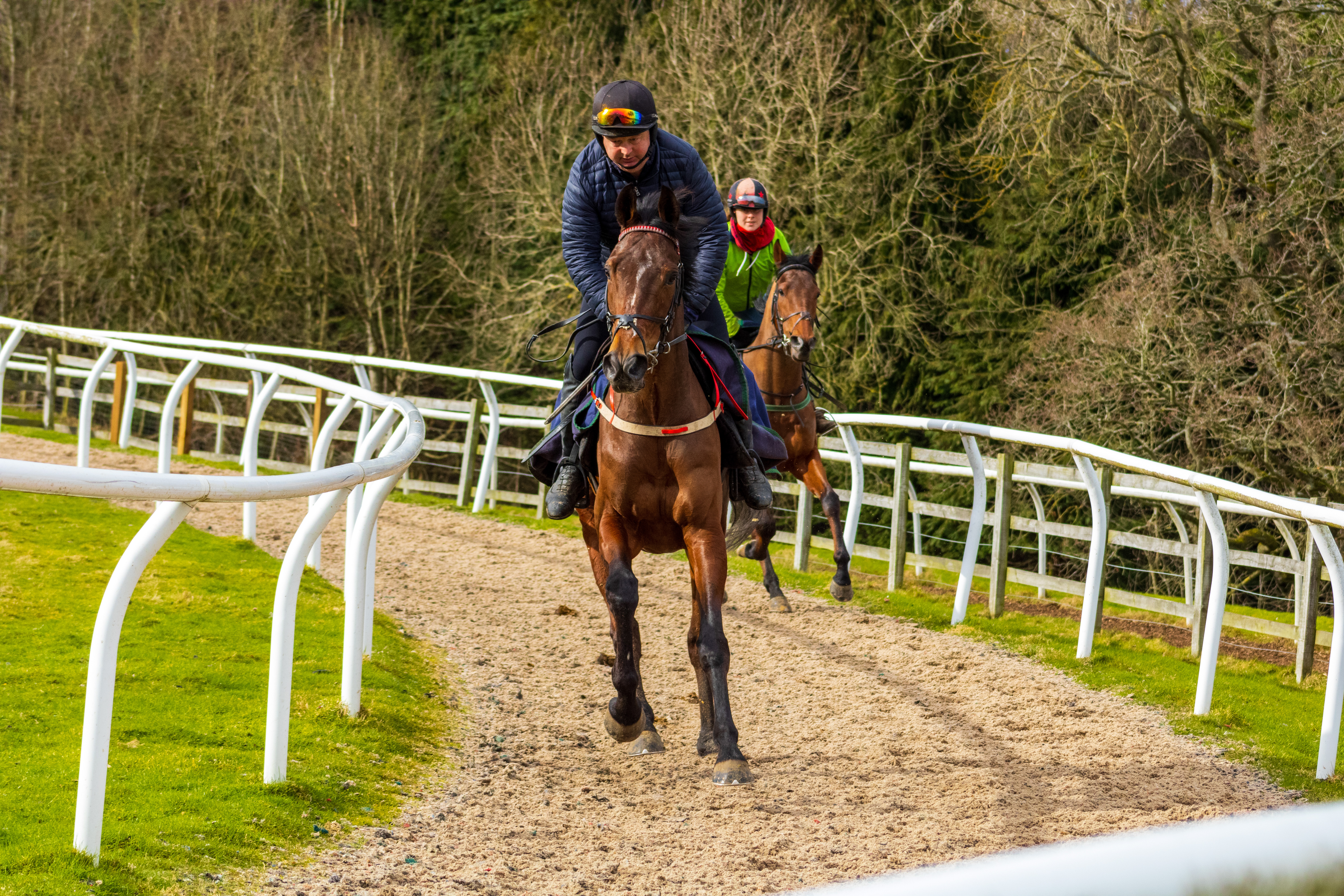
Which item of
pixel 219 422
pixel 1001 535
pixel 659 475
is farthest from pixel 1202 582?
pixel 219 422

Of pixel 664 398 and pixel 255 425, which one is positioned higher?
pixel 664 398

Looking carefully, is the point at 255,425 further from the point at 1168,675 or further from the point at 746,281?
the point at 1168,675

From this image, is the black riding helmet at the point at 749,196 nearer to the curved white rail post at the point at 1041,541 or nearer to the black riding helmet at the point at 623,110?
the black riding helmet at the point at 623,110

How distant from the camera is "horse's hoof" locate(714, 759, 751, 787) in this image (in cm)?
508

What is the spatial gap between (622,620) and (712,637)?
0.45 meters

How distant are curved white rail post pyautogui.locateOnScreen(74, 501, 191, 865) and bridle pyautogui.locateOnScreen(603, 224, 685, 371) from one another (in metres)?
2.09

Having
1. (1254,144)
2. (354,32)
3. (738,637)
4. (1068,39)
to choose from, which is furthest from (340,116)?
(738,637)

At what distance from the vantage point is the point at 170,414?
10.2 meters

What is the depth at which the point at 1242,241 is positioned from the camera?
14.9 meters

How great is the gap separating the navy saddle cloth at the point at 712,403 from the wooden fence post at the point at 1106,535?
210 centimetres

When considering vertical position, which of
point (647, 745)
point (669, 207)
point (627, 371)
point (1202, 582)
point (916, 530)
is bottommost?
point (647, 745)

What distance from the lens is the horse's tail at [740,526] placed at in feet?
21.9

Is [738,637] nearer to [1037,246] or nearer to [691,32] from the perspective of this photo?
[1037,246]

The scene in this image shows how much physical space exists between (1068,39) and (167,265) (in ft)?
66.0
